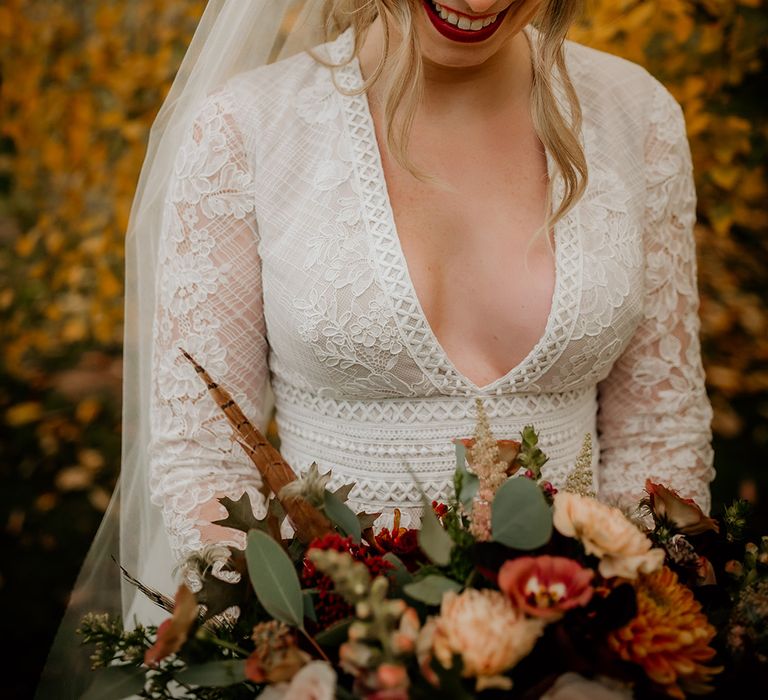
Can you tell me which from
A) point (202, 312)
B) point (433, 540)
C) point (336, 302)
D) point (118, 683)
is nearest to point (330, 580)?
point (433, 540)

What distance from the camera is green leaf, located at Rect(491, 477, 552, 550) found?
85 centimetres

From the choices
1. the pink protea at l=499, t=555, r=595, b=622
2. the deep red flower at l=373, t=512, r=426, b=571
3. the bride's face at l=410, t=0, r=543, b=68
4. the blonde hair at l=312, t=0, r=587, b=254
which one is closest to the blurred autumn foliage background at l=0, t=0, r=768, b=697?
the blonde hair at l=312, t=0, r=587, b=254

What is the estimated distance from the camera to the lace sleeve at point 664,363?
1738mm

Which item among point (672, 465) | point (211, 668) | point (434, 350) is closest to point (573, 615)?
point (211, 668)

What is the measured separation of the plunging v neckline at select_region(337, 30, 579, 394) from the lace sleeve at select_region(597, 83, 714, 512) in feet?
0.79

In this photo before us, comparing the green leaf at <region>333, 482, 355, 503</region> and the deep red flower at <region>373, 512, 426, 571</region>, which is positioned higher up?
the green leaf at <region>333, 482, 355, 503</region>

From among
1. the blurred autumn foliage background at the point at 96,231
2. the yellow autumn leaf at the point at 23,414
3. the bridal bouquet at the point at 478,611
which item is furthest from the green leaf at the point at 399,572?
the yellow autumn leaf at the point at 23,414

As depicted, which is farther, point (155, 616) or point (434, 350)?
point (155, 616)

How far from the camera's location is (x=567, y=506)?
2.85ft

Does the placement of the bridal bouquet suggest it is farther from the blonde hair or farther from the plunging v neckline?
the blonde hair

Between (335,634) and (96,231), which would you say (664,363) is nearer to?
(335,634)

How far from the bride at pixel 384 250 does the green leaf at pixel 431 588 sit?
0.69 meters

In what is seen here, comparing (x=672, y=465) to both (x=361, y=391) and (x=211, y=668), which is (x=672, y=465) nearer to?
(x=361, y=391)

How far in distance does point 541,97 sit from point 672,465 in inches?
30.2
